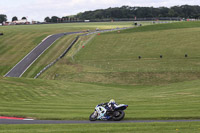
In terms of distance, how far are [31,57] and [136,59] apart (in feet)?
91.9

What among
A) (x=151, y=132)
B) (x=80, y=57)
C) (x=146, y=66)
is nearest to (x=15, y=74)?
(x=80, y=57)

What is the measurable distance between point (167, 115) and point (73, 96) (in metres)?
19.4

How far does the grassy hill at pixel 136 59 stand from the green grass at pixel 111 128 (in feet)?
115

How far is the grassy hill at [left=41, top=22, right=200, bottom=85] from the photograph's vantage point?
5716 centimetres

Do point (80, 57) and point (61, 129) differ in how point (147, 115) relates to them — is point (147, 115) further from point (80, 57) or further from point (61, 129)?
point (80, 57)

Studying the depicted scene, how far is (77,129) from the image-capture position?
18984mm

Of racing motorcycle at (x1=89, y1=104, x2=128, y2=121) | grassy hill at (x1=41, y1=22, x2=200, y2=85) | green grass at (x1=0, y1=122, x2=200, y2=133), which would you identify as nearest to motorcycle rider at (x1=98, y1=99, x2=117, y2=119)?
racing motorcycle at (x1=89, y1=104, x2=128, y2=121)

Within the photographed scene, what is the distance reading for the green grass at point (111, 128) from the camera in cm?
1798

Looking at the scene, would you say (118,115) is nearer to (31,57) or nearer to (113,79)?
(113,79)

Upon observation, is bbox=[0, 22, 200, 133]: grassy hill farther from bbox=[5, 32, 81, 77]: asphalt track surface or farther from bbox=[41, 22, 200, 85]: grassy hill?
bbox=[5, 32, 81, 77]: asphalt track surface

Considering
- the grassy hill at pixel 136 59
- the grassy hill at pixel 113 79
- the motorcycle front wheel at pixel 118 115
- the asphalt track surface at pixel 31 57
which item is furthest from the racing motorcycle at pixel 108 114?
the asphalt track surface at pixel 31 57

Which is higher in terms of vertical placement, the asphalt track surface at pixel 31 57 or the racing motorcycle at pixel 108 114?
the racing motorcycle at pixel 108 114

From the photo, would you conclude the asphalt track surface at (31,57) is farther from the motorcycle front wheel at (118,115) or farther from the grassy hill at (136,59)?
the motorcycle front wheel at (118,115)

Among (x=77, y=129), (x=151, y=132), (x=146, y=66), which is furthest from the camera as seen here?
(x=146, y=66)
